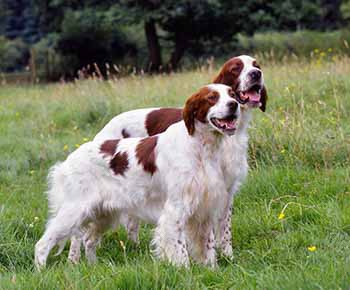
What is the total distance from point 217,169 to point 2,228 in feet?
5.27

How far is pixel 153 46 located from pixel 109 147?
16.4 meters

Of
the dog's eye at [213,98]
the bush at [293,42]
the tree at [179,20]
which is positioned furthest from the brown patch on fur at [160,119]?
the bush at [293,42]

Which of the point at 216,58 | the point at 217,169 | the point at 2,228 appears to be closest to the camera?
the point at 217,169

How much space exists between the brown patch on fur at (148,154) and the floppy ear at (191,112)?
13.9 inches

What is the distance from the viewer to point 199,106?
172 inches

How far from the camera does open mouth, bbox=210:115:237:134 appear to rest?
14.1 feet

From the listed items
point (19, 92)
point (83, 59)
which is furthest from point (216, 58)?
point (19, 92)

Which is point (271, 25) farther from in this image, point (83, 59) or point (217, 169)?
point (217, 169)

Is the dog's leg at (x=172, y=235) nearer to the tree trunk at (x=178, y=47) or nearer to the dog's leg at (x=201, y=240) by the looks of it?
the dog's leg at (x=201, y=240)

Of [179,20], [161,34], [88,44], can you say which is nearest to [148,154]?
[179,20]

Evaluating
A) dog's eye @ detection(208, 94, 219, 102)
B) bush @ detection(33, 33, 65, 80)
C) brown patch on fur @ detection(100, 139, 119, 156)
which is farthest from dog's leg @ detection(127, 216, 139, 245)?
bush @ detection(33, 33, 65, 80)

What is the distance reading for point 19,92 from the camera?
1462 centimetres

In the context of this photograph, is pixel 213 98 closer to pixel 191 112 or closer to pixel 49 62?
pixel 191 112

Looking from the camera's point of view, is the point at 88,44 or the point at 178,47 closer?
the point at 178,47
